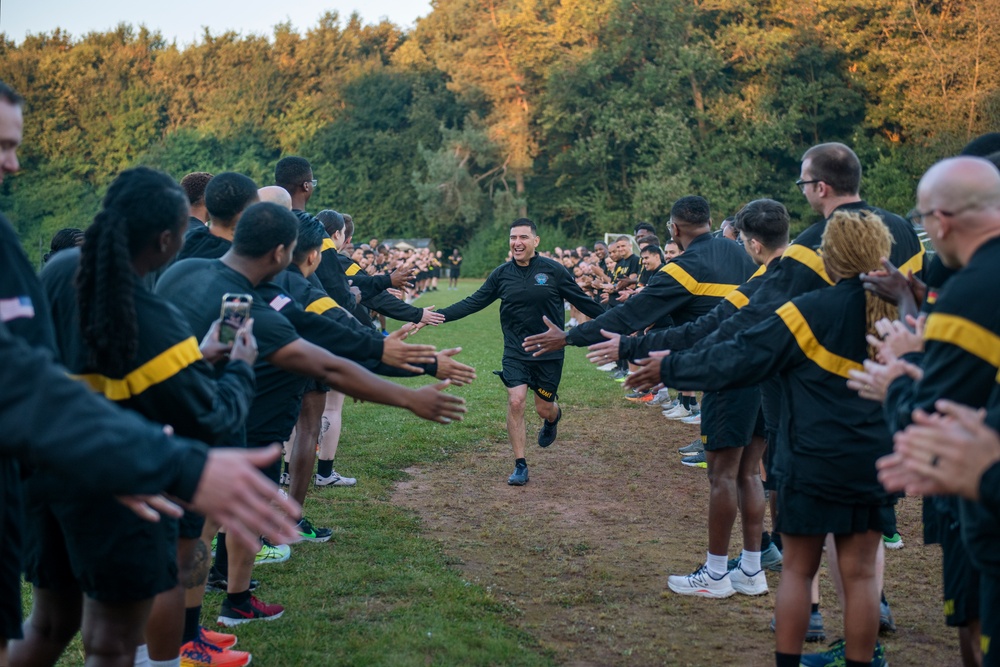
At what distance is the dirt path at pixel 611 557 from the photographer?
216 inches

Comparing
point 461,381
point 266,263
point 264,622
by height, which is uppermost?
point 266,263

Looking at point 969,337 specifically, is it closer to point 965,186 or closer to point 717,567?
point 965,186

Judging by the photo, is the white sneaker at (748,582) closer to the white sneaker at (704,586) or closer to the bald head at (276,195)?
the white sneaker at (704,586)

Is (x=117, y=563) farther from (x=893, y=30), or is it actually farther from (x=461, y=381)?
(x=893, y=30)

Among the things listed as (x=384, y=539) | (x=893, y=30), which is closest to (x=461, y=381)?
(x=384, y=539)

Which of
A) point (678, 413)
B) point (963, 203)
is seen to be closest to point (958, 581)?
point (963, 203)

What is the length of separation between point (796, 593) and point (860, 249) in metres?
1.66

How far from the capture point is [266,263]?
4.80 meters

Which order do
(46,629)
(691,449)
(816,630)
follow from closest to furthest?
1. (46,629)
2. (816,630)
3. (691,449)

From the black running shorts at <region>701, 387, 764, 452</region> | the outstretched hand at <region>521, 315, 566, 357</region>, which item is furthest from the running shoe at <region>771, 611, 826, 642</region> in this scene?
the outstretched hand at <region>521, 315, 566, 357</region>

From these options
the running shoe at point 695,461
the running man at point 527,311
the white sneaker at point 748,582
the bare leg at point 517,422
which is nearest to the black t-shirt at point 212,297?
the white sneaker at point 748,582

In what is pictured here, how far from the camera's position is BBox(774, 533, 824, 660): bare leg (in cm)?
448

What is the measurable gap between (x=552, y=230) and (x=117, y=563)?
54548mm

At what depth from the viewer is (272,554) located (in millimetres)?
6926
